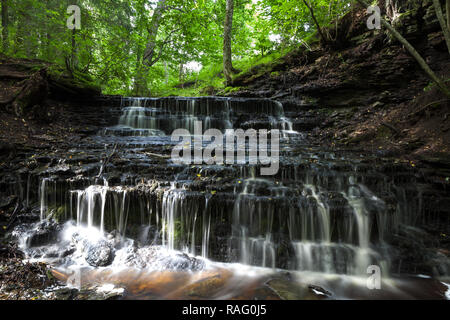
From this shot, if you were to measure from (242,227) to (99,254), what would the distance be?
8.25 ft

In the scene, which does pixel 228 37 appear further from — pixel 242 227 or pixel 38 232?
pixel 38 232

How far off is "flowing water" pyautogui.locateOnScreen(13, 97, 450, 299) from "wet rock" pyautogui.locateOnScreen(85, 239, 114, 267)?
0.06 ft

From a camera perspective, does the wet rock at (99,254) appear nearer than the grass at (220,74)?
Yes

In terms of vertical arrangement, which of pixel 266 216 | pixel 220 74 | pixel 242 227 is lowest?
pixel 242 227

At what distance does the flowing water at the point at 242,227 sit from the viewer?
10.6 feet

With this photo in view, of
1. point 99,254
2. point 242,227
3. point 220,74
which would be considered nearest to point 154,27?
point 220,74

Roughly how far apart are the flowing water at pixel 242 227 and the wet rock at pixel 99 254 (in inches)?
0.7

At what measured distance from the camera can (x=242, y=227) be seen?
393 centimetres

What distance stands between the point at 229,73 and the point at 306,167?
9.08 metres

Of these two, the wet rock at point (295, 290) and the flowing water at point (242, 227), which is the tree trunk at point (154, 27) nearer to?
the flowing water at point (242, 227)

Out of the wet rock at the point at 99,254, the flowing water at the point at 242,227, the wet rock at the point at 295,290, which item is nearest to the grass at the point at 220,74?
the flowing water at the point at 242,227
